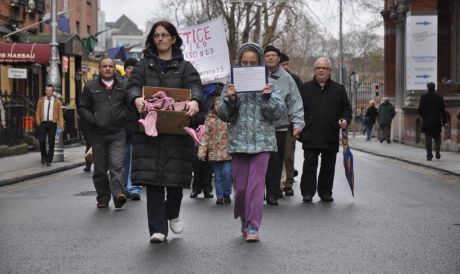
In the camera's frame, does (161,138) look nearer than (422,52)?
Yes

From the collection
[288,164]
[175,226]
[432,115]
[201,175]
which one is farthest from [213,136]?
[432,115]

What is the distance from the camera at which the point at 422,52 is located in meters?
30.6

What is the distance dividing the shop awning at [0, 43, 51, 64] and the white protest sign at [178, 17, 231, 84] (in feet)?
43.9

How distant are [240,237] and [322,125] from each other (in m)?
3.83

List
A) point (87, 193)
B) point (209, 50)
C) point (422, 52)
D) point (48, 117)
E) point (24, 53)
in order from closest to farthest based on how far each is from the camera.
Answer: point (87, 193) → point (209, 50) → point (48, 117) → point (24, 53) → point (422, 52)

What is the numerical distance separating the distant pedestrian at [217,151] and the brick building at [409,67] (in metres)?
14.7

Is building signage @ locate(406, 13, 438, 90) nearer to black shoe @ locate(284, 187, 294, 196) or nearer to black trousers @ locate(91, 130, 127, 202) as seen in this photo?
black shoe @ locate(284, 187, 294, 196)

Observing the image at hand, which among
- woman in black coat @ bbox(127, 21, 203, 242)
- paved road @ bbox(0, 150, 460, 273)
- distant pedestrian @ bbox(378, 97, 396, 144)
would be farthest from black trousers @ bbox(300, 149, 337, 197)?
distant pedestrian @ bbox(378, 97, 396, 144)

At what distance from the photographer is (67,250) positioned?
7949 millimetres

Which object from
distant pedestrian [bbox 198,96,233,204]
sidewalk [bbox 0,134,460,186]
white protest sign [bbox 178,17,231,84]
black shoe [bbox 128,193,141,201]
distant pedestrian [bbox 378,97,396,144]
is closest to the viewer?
distant pedestrian [bbox 198,96,233,204]

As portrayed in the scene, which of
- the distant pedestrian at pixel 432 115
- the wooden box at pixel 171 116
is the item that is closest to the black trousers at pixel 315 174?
the wooden box at pixel 171 116

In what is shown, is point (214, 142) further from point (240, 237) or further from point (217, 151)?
point (240, 237)

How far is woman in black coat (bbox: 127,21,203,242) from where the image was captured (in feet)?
26.4

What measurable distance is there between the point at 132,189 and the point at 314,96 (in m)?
2.74
